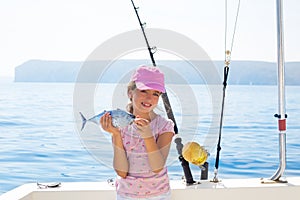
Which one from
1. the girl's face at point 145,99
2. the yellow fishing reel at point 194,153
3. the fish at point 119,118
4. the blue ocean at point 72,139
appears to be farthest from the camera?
the blue ocean at point 72,139

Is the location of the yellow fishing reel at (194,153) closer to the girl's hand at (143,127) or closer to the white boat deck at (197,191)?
the white boat deck at (197,191)

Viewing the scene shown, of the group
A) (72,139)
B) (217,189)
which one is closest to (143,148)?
(217,189)

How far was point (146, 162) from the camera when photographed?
1559 millimetres

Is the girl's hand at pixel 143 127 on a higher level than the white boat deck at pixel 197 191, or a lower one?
higher

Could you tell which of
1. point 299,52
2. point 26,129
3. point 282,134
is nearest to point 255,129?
point 299,52

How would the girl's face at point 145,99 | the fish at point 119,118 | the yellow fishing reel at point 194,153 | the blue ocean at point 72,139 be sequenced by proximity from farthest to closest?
the blue ocean at point 72,139 → the yellow fishing reel at point 194,153 → the girl's face at point 145,99 → the fish at point 119,118

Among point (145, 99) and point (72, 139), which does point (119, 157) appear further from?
point (72, 139)

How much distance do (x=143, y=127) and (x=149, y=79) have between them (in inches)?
6.4

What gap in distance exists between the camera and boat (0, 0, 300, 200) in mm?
1896

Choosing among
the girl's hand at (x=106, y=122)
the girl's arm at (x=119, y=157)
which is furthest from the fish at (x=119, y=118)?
the girl's arm at (x=119, y=157)

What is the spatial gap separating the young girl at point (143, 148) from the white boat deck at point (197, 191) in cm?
34

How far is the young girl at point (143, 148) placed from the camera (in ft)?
4.96

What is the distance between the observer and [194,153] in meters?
1.88

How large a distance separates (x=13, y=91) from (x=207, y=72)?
7.33 metres
